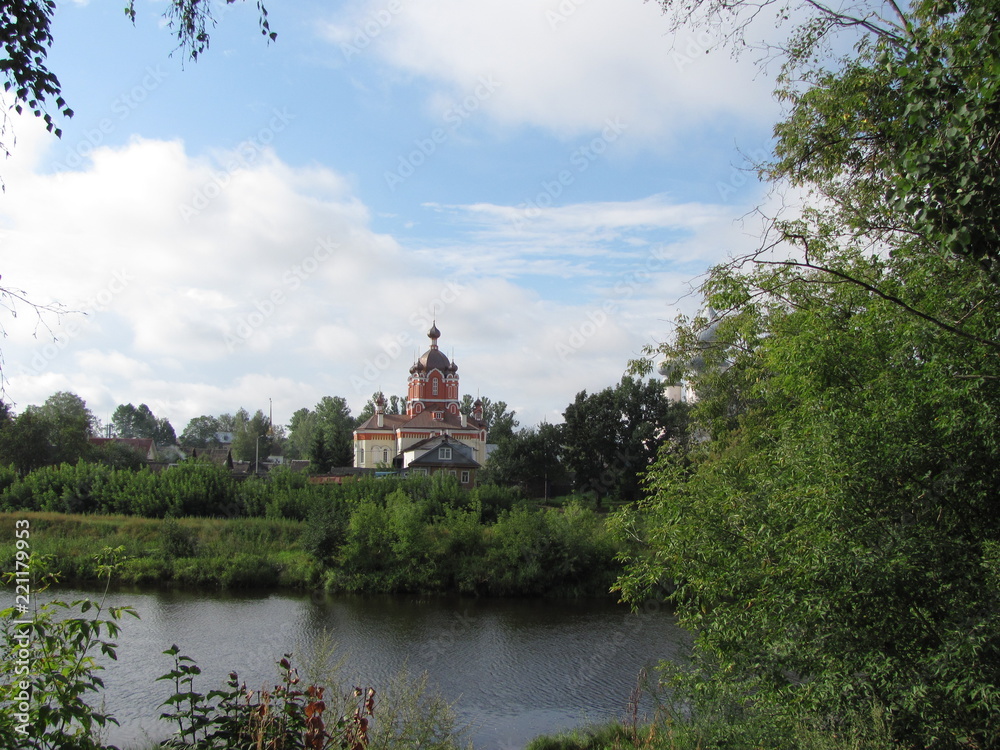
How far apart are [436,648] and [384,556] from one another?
8545mm

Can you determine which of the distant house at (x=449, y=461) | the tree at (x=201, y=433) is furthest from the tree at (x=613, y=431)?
the tree at (x=201, y=433)

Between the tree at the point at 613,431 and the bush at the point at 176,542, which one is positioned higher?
the tree at the point at 613,431

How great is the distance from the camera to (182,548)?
1030 inches

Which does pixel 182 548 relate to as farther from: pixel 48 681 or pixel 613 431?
pixel 613 431

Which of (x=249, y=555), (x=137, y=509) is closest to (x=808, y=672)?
(x=249, y=555)

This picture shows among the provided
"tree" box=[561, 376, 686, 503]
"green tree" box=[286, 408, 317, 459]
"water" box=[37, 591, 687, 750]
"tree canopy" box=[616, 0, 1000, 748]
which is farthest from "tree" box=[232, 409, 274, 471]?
"tree canopy" box=[616, 0, 1000, 748]

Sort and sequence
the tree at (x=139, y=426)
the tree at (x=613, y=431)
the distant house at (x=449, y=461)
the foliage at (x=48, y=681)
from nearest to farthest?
the foliage at (x=48, y=681)
the tree at (x=613, y=431)
the distant house at (x=449, y=461)
the tree at (x=139, y=426)

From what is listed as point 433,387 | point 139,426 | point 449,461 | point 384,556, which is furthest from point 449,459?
point 139,426

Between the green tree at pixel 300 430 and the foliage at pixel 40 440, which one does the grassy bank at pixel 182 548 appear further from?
the green tree at pixel 300 430

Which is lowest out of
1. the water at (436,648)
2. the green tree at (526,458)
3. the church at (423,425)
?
the water at (436,648)

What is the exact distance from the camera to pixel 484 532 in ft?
87.7

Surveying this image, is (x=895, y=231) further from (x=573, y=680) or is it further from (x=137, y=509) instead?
(x=137, y=509)

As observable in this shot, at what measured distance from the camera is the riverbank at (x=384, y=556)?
24.5m

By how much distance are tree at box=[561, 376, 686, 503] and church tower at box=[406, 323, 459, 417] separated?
17803mm
